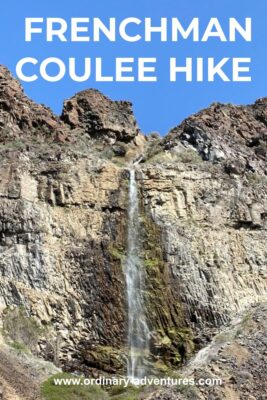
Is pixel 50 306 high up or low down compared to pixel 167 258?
down

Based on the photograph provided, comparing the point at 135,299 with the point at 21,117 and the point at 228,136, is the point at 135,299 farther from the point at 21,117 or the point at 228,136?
the point at 228,136

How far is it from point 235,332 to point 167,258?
6556mm

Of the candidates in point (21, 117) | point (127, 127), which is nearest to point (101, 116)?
point (127, 127)

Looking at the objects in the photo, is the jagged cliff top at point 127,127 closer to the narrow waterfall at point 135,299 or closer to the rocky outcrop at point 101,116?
the rocky outcrop at point 101,116

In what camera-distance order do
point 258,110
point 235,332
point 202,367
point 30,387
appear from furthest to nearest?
point 258,110
point 235,332
point 202,367
point 30,387

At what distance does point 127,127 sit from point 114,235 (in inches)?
529

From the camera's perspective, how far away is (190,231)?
45594 mm

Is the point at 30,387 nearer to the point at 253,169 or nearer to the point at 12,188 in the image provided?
the point at 12,188

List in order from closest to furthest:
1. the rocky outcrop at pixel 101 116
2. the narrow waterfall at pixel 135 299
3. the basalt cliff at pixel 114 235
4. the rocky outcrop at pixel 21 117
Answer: the narrow waterfall at pixel 135 299 < the basalt cliff at pixel 114 235 < the rocky outcrop at pixel 21 117 < the rocky outcrop at pixel 101 116

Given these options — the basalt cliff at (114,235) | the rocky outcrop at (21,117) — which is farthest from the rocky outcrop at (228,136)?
the rocky outcrop at (21,117)

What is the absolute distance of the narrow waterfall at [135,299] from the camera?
39.5 meters

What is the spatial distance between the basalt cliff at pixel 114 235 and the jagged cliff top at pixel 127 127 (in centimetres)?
13

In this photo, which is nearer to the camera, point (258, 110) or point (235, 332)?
point (235, 332)

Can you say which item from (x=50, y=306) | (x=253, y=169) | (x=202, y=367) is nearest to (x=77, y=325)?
(x=50, y=306)
